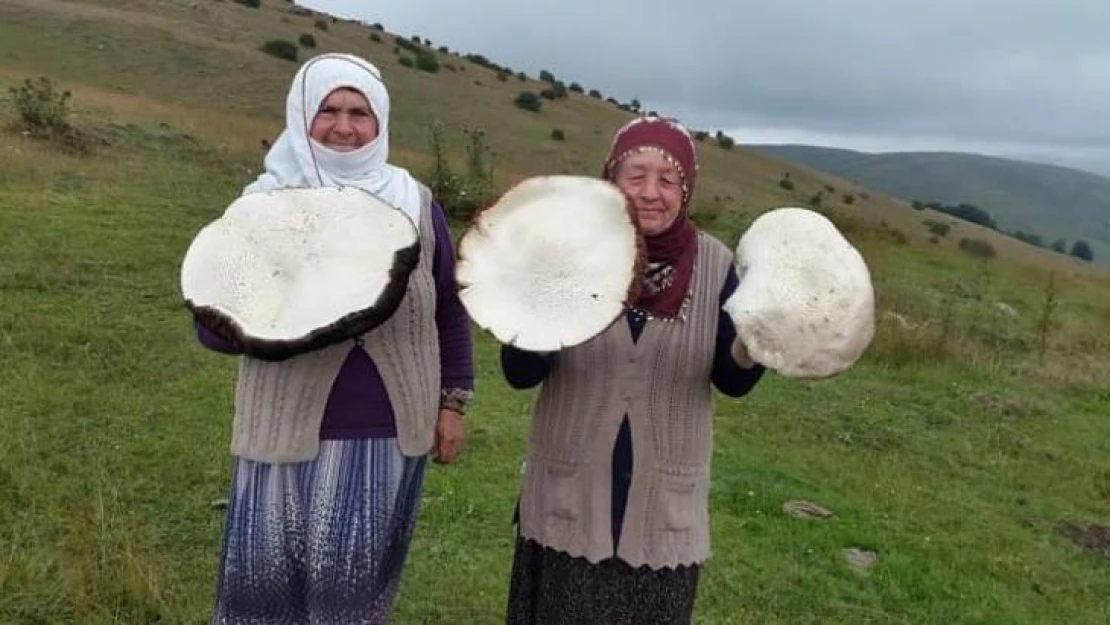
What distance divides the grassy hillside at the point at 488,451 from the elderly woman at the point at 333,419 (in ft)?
3.55

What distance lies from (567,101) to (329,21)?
28.3ft

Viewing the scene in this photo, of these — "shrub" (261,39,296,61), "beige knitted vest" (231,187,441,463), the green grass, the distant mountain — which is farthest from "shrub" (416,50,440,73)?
the distant mountain

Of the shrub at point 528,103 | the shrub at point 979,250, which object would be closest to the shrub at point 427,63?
the shrub at point 528,103

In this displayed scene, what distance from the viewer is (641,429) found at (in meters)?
2.04

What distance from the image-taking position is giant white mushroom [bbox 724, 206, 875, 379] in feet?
5.70

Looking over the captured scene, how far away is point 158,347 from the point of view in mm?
5707

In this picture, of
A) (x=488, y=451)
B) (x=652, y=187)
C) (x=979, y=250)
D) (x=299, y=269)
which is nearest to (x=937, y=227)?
(x=979, y=250)

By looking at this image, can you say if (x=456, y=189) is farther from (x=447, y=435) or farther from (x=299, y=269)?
(x=299, y=269)

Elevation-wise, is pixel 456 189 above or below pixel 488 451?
above

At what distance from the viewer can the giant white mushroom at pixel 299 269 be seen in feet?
5.76

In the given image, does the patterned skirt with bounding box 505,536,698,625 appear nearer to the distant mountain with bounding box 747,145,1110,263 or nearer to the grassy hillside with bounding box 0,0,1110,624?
the grassy hillside with bounding box 0,0,1110,624

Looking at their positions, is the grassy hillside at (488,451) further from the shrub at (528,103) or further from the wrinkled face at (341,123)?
the shrub at (528,103)

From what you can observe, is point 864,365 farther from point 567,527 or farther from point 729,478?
point 567,527

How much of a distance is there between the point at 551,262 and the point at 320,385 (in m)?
→ 0.54
